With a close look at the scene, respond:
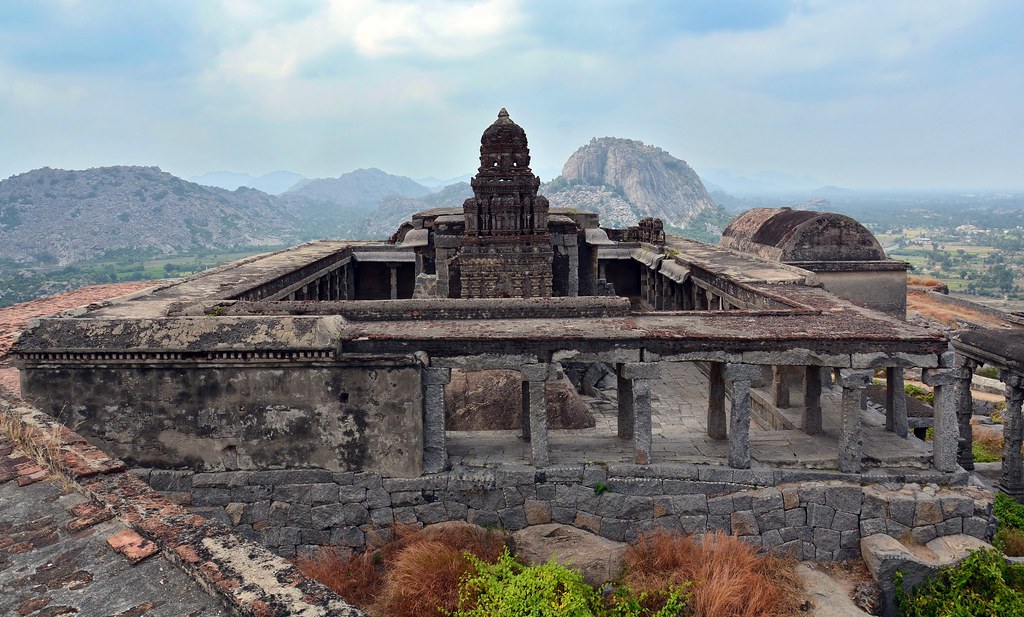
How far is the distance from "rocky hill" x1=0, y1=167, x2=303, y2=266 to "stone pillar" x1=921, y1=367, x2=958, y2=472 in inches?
5438

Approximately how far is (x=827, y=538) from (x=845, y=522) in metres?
0.35

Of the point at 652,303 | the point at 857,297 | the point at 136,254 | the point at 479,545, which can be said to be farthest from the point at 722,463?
the point at 136,254

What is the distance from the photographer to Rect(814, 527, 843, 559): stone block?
9812mm

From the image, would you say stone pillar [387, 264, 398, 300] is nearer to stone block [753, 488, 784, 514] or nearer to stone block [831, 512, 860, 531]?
stone block [753, 488, 784, 514]

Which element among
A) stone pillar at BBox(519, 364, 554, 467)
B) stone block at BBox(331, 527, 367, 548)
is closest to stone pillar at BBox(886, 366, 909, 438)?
stone pillar at BBox(519, 364, 554, 467)

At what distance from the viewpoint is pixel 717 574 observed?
8594mm

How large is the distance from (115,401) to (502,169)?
36.7 ft

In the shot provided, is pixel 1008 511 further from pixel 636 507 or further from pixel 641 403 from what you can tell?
pixel 641 403

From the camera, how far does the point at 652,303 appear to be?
23.3 metres

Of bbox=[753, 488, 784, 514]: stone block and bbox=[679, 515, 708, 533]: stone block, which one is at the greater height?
bbox=[753, 488, 784, 514]: stone block

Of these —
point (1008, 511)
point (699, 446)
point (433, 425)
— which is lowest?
point (1008, 511)

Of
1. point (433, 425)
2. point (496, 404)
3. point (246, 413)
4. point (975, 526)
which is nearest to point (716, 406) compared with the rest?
point (496, 404)

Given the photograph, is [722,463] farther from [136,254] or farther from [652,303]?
[136,254]

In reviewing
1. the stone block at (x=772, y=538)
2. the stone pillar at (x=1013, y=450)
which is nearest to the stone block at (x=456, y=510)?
the stone block at (x=772, y=538)
